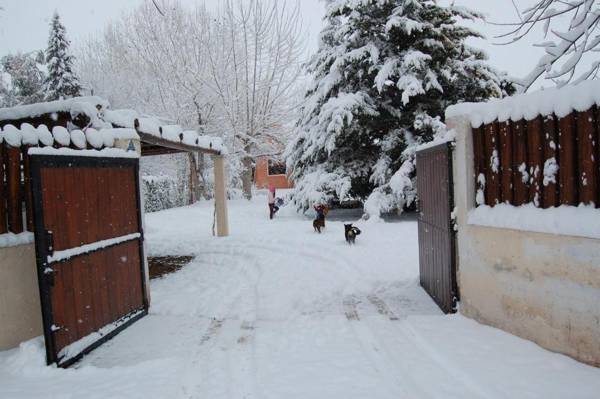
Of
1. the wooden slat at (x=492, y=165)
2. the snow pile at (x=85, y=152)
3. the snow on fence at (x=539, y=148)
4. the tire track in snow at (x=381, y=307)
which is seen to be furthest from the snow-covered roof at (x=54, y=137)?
the wooden slat at (x=492, y=165)

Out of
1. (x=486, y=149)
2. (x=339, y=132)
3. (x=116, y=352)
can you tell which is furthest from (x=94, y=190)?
(x=339, y=132)

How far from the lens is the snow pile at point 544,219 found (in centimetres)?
343

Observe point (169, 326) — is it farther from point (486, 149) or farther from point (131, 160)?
point (486, 149)

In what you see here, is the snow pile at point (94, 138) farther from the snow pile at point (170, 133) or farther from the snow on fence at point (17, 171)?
the snow pile at point (170, 133)

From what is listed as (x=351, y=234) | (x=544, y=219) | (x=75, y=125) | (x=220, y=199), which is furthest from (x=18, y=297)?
(x=220, y=199)

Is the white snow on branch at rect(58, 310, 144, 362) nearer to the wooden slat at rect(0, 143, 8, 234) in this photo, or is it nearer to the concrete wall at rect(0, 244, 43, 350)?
the concrete wall at rect(0, 244, 43, 350)

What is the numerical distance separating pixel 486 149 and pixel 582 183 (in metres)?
1.17

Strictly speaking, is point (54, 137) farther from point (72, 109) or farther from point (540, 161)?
point (540, 161)

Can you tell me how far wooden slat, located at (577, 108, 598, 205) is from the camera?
344cm

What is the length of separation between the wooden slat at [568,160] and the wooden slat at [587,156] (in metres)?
0.04

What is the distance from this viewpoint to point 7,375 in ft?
12.9

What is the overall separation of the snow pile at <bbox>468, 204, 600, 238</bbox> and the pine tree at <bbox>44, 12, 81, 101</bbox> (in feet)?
75.1

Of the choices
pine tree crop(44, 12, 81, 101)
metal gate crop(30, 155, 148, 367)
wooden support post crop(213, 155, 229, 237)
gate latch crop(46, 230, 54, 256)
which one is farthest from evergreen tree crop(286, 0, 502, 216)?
pine tree crop(44, 12, 81, 101)

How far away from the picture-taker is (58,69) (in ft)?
71.9
